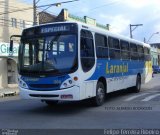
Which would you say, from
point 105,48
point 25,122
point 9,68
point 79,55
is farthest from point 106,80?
point 9,68

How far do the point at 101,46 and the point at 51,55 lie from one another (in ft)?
9.32

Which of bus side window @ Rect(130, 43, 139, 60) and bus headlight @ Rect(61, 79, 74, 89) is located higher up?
bus side window @ Rect(130, 43, 139, 60)

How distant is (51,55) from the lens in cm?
1275

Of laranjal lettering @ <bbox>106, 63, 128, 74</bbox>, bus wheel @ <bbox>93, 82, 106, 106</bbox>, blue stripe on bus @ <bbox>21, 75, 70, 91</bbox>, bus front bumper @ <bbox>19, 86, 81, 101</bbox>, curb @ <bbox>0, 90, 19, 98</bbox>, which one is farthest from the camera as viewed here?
curb @ <bbox>0, 90, 19, 98</bbox>

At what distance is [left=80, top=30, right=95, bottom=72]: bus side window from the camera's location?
13061 millimetres

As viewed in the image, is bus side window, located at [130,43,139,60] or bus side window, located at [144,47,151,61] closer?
bus side window, located at [130,43,139,60]

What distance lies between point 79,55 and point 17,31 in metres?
20.1

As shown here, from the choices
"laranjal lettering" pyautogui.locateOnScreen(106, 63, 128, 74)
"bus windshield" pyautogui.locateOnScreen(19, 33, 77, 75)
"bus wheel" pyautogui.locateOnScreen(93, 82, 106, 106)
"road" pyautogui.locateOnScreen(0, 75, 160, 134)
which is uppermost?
"bus windshield" pyautogui.locateOnScreen(19, 33, 77, 75)

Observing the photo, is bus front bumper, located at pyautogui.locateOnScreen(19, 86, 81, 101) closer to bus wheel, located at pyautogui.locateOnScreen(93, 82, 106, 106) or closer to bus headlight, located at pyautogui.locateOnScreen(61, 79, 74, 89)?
bus headlight, located at pyautogui.locateOnScreen(61, 79, 74, 89)

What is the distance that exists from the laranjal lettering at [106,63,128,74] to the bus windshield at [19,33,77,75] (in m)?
A: 3.20

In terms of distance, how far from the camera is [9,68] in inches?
1211

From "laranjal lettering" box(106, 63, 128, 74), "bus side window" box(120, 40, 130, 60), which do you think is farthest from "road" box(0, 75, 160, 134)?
"bus side window" box(120, 40, 130, 60)

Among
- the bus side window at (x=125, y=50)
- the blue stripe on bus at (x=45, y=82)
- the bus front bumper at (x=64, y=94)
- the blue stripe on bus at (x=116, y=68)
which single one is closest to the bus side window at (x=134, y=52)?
the blue stripe on bus at (x=116, y=68)

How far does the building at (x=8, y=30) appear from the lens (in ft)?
97.1
